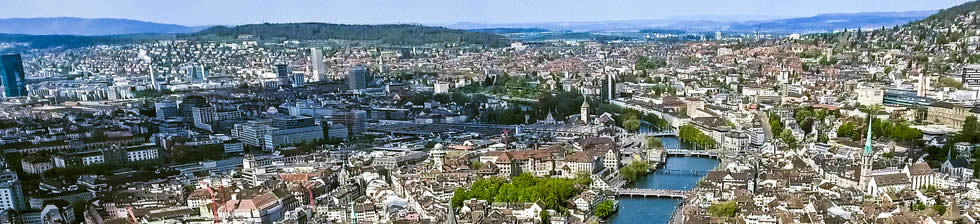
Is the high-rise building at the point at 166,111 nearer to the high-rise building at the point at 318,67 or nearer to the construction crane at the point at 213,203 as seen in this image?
the construction crane at the point at 213,203

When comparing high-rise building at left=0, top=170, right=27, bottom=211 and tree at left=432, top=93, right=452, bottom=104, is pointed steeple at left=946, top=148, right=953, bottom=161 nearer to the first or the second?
high-rise building at left=0, top=170, right=27, bottom=211

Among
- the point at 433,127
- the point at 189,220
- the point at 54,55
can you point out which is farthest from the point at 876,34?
the point at 54,55

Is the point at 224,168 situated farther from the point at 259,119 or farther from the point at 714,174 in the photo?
the point at 714,174

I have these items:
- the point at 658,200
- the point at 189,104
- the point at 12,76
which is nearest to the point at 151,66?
the point at 12,76

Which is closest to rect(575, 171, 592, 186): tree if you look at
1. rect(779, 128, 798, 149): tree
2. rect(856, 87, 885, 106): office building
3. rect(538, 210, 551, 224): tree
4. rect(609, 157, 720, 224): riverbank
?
rect(609, 157, 720, 224): riverbank

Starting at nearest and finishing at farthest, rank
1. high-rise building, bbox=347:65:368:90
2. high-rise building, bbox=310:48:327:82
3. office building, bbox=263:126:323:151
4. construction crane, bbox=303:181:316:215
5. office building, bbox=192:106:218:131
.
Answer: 1. construction crane, bbox=303:181:316:215
2. office building, bbox=263:126:323:151
3. office building, bbox=192:106:218:131
4. high-rise building, bbox=347:65:368:90
5. high-rise building, bbox=310:48:327:82

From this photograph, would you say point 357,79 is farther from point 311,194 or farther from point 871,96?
point 871,96
